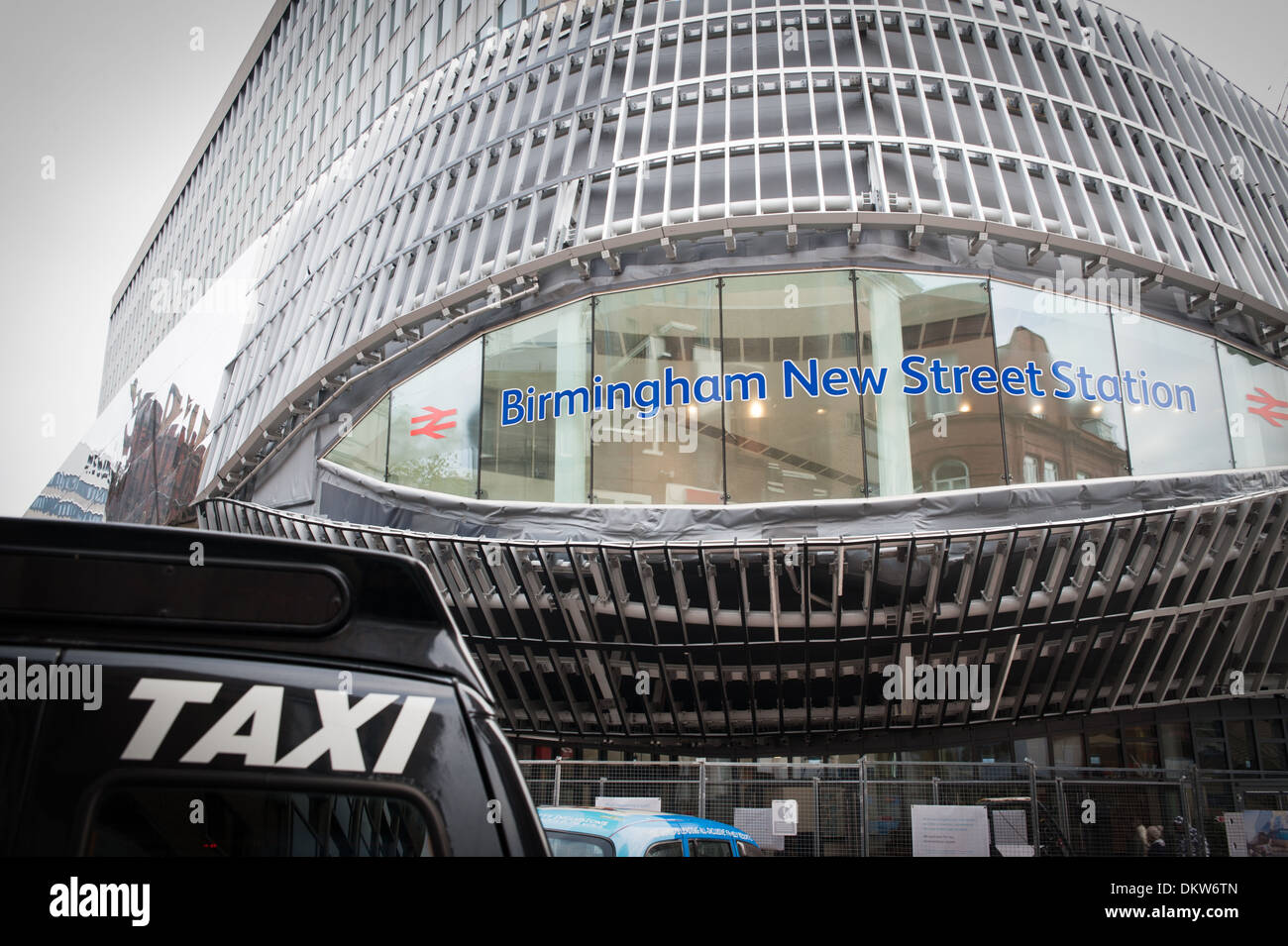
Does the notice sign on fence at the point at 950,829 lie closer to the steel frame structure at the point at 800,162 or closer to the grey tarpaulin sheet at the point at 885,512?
the grey tarpaulin sheet at the point at 885,512

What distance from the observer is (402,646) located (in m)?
1.68

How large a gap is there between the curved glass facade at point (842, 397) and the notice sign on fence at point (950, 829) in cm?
429

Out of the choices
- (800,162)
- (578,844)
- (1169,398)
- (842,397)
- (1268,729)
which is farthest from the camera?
(1268,729)

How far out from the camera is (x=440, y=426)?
15305mm

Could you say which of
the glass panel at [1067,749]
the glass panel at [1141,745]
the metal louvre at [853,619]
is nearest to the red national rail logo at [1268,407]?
the metal louvre at [853,619]

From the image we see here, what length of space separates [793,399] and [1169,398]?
18.6 feet

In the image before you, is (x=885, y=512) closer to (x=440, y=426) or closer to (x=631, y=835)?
(x=440, y=426)

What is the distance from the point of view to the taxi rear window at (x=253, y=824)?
150cm

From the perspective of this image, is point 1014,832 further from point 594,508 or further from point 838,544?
point 594,508

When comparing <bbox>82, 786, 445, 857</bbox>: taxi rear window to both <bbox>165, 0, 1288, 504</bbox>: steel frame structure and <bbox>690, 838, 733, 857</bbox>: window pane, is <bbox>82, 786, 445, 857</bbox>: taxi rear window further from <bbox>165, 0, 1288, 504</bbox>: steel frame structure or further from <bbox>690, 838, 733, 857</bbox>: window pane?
<bbox>165, 0, 1288, 504</bbox>: steel frame structure

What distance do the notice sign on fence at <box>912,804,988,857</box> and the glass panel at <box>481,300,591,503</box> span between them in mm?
6183

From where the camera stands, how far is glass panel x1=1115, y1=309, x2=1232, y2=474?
1365cm

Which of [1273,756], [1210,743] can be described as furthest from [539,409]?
[1273,756]
